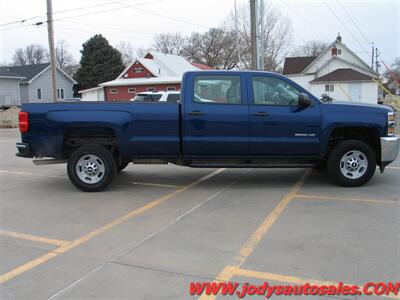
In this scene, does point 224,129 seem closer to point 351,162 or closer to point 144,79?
point 351,162

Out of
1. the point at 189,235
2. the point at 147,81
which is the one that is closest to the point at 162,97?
the point at 189,235

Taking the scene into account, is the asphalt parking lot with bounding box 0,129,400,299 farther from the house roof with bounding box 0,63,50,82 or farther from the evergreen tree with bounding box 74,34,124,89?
the evergreen tree with bounding box 74,34,124,89

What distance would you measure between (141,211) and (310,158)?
3056mm

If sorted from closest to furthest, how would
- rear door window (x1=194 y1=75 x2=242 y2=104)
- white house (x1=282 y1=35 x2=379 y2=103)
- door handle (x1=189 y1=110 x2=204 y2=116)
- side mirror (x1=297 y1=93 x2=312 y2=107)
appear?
side mirror (x1=297 y1=93 x2=312 y2=107), door handle (x1=189 y1=110 x2=204 y2=116), rear door window (x1=194 y1=75 x2=242 y2=104), white house (x1=282 y1=35 x2=379 y2=103)

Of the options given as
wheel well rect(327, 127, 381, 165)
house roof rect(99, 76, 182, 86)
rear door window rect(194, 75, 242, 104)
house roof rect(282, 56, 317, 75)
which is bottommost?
wheel well rect(327, 127, 381, 165)

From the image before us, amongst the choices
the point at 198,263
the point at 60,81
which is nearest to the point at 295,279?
the point at 198,263

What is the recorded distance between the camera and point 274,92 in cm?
728

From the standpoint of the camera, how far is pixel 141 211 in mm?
6250

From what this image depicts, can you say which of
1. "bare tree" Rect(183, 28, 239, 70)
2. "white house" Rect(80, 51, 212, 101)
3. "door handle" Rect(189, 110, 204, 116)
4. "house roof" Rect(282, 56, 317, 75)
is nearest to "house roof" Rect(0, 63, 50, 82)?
"white house" Rect(80, 51, 212, 101)

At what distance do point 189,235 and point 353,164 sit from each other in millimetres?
3619

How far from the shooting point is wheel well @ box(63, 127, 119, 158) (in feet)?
24.5

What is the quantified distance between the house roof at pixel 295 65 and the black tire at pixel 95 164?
52.2m

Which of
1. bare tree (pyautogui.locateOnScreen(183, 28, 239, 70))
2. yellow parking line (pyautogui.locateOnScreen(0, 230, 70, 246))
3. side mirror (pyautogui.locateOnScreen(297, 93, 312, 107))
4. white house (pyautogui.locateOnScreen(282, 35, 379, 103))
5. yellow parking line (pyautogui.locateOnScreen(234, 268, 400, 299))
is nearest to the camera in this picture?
yellow parking line (pyautogui.locateOnScreen(234, 268, 400, 299))

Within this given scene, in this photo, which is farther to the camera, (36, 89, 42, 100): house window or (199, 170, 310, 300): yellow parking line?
(36, 89, 42, 100): house window
